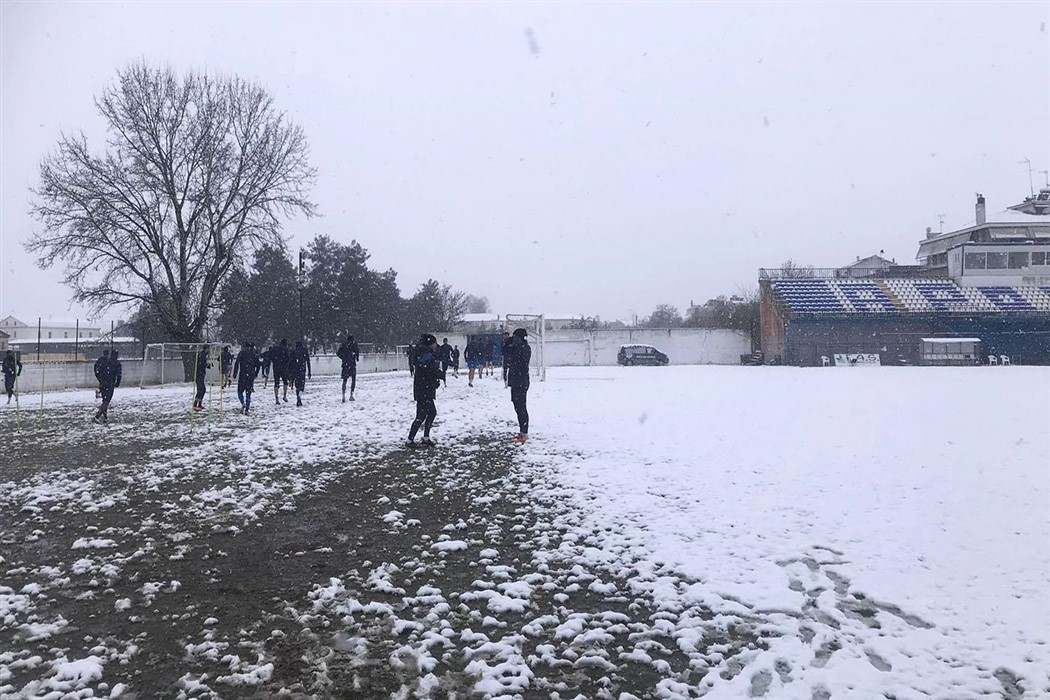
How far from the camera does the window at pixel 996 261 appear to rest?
174 feet

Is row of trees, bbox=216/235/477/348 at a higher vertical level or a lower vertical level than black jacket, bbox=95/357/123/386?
higher

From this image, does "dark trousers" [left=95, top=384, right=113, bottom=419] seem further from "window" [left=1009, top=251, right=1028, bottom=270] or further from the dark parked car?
"window" [left=1009, top=251, right=1028, bottom=270]

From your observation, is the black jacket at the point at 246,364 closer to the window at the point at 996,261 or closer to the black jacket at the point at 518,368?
the black jacket at the point at 518,368

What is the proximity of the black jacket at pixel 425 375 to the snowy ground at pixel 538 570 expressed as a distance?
921 mm

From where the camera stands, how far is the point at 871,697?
320cm

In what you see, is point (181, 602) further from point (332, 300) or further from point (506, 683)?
point (332, 300)

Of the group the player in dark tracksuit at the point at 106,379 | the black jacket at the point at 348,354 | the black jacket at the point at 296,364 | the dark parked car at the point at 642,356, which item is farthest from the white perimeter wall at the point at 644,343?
the player in dark tracksuit at the point at 106,379

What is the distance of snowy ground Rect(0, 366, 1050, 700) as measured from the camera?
350 centimetres

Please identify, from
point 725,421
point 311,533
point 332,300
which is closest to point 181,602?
point 311,533

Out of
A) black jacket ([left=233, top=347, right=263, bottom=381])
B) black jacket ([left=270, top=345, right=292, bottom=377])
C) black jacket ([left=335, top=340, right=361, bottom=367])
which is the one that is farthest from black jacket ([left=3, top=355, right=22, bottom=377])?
black jacket ([left=335, top=340, right=361, bottom=367])

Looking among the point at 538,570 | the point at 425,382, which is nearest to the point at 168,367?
the point at 425,382

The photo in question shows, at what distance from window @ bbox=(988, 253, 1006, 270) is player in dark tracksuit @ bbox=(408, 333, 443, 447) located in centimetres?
5756

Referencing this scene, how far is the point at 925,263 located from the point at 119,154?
7104cm

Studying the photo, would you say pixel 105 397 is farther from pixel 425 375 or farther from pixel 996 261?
pixel 996 261
